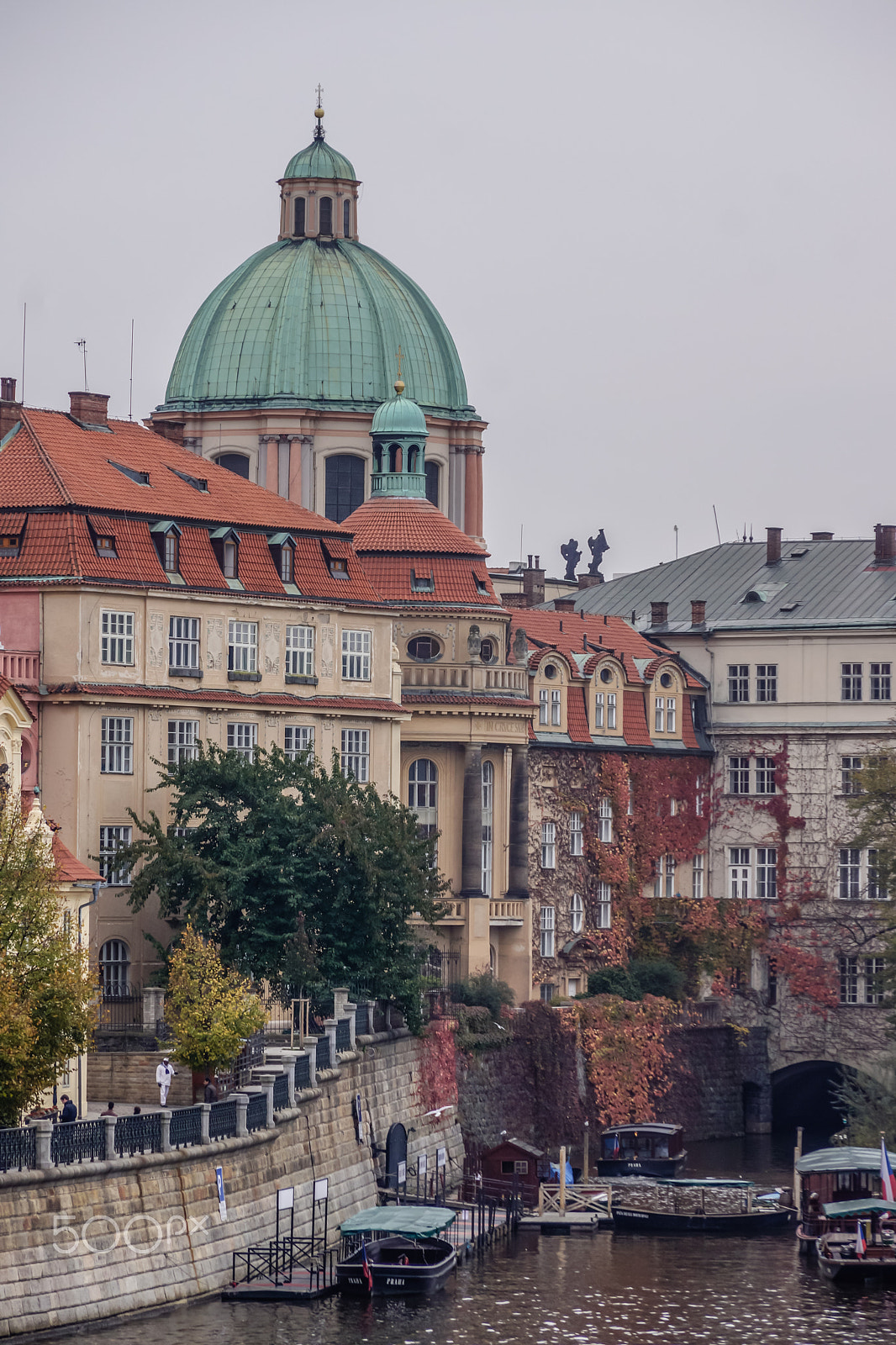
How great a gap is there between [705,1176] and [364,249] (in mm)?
48603

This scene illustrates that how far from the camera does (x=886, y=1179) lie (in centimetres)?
10550

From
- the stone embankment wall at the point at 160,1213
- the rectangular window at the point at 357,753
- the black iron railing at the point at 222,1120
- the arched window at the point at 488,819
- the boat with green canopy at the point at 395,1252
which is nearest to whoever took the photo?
the stone embankment wall at the point at 160,1213

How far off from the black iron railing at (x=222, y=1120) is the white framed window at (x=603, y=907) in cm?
4750

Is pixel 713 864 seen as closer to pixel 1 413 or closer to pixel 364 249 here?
pixel 364 249

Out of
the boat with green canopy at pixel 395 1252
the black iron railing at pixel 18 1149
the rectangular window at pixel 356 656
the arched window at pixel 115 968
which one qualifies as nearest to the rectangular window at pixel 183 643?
the rectangular window at pixel 356 656

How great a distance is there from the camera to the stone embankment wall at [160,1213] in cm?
8106

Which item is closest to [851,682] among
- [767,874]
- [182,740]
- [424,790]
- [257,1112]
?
[767,874]

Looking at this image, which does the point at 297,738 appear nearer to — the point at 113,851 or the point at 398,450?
the point at 113,851

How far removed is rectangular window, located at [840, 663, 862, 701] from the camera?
5650 inches

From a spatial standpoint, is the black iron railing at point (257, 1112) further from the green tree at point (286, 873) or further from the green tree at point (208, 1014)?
the green tree at point (286, 873)

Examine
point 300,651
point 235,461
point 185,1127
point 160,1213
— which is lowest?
point 160,1213

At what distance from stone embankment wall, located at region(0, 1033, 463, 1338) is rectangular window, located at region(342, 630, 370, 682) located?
20909mm

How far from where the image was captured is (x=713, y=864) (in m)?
146

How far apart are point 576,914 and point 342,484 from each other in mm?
22619
